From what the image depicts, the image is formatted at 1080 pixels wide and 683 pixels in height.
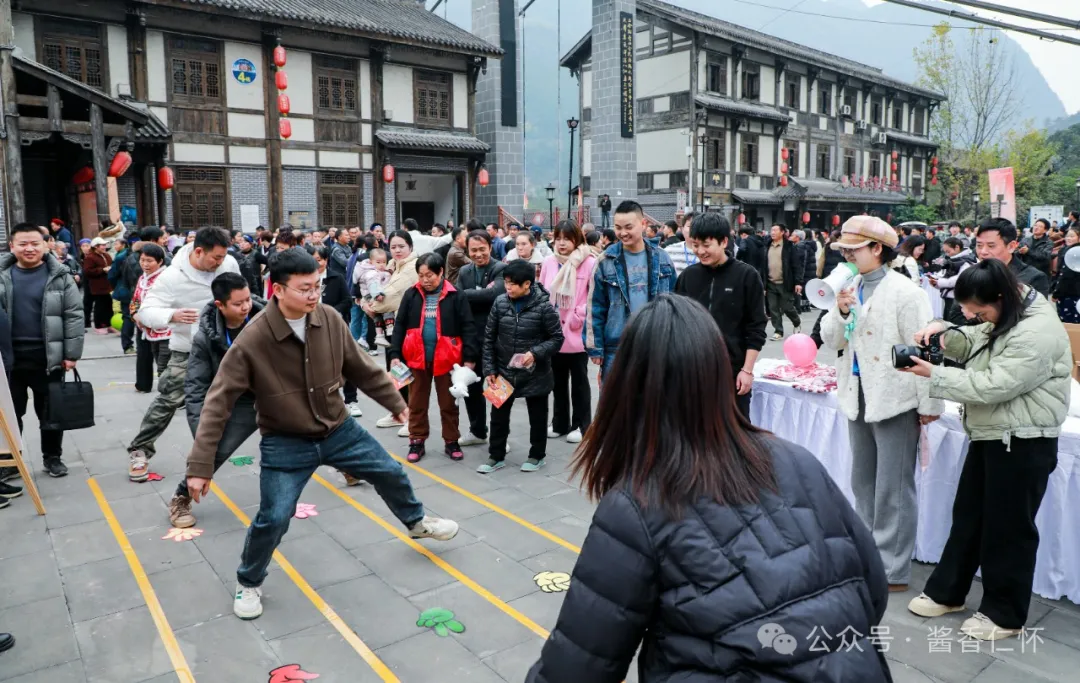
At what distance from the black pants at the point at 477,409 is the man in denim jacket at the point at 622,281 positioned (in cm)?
126

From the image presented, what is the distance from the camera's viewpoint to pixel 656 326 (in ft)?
5.15

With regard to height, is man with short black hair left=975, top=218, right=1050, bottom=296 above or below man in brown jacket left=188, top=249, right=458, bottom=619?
above

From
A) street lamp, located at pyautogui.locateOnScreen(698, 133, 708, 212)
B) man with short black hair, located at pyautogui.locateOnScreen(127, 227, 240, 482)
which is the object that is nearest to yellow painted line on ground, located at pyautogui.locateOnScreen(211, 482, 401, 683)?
man with short black hair, located at pyautogui.locateOnScreen(127, 227, 240, 482)

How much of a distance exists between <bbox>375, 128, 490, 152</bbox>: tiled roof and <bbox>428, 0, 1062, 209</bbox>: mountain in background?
63.2 m

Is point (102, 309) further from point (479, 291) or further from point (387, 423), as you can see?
point (479, 291)

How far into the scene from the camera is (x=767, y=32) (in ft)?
450

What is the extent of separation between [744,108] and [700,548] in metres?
29.2

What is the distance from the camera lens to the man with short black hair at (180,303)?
5.17 m

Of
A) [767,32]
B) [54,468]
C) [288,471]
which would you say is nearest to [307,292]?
[288,471]

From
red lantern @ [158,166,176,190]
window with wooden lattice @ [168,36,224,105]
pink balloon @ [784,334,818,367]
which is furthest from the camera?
window with wooden lattice @ [168,36,224,105]

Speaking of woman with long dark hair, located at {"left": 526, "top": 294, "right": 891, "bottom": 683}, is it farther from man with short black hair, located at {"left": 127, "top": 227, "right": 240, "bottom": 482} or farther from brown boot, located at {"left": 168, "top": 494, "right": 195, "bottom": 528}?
man with short black hair, located at {"left": 127, "top": 227, "right": 240, "bottom": 482}

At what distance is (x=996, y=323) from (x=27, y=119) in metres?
15.9

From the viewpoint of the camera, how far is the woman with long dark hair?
1.43 meters

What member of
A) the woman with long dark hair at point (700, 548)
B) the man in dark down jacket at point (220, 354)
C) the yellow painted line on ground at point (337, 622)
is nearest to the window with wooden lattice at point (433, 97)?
the man in dark down jacket at point (220, 354)
